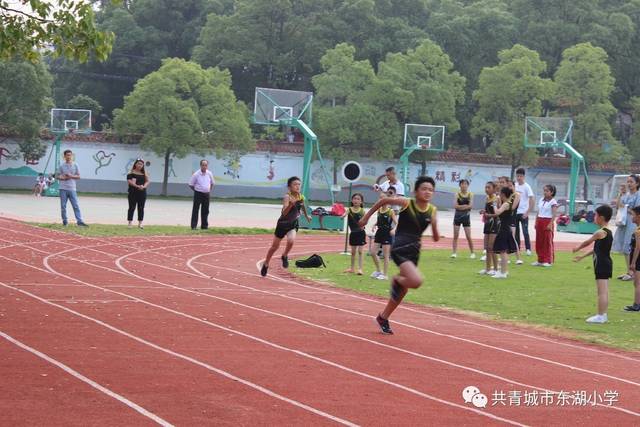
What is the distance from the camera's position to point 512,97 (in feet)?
201

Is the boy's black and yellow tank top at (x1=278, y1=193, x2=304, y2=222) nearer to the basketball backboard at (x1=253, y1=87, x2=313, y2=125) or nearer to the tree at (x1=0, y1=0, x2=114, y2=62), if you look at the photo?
the tree at (x1=0, y1=0, x2=114, y2=62)

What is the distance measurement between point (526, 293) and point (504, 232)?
80.1 inches

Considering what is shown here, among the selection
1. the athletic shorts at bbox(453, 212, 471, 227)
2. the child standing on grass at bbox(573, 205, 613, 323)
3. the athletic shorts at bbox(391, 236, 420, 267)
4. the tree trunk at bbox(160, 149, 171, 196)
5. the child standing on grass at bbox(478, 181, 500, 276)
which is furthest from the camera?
the tree trunk at bbox(160, 149, 171, 196)

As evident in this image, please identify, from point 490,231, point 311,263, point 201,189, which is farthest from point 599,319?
point 201,189

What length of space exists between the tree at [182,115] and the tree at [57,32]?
4259cm

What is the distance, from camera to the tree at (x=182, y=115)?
181ft

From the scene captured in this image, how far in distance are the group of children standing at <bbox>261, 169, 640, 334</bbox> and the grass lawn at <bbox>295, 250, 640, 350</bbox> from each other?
38 centimetres

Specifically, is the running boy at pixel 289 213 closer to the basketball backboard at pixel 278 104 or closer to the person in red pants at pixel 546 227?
the person in red pants at pixel 546 227

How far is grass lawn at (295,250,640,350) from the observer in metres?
12.1

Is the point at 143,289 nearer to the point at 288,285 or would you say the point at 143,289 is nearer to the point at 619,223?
the point at 288,285

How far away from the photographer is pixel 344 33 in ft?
218

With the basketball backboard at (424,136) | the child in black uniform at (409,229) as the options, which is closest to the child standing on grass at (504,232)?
the child in black uniform at (409,229)

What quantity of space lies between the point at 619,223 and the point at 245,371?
1185 cm

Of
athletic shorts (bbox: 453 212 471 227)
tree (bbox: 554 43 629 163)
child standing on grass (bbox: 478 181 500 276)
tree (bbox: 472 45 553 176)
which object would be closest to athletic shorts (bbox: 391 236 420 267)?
child standing on grass (bbox: 478 181 500 276)
